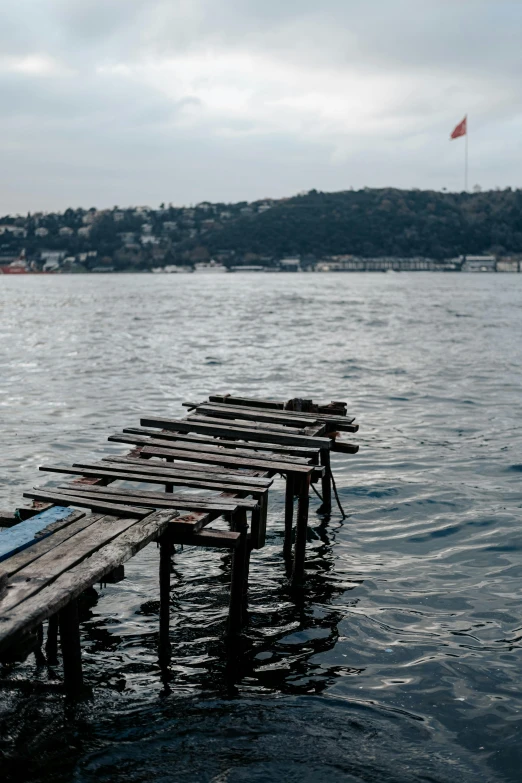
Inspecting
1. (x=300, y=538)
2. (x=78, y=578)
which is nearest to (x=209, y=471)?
(x=300, y=538)

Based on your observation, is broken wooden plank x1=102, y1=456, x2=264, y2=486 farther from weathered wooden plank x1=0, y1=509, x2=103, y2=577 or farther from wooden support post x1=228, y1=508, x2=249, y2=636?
weathered wooden plank x1=0, y1=509, x2=103, y2=577

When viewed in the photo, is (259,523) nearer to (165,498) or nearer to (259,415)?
(165,498)

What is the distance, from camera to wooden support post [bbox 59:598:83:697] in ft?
20.0

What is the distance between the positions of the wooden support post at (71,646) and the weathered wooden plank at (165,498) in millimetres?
1565

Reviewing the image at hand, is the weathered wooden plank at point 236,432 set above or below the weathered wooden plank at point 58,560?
above

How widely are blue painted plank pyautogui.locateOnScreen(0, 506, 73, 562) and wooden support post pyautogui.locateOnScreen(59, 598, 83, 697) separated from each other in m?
0.60

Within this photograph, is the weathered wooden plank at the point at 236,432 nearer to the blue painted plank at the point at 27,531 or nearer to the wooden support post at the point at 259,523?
the wooden support post at the point at 259,523

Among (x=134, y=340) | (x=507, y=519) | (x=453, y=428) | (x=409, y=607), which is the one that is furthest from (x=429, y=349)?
(x=409, y=607)

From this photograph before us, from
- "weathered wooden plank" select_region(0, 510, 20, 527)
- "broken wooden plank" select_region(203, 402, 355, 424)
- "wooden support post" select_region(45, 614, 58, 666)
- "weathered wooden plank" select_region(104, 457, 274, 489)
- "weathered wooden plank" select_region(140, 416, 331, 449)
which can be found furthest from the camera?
"broken wooden plank" select_region(203, 402, 355, 424)

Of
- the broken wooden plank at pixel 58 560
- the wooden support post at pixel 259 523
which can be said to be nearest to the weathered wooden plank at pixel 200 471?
the wooden support post at pixel 259 523

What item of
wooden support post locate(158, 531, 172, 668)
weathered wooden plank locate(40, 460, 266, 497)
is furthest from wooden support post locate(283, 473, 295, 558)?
wooden support post locate(158, 531, 172, 668)

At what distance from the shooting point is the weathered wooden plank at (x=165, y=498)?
764 centimetres

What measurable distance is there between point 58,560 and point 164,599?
1.56m

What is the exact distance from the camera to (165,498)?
7914 millimetres
